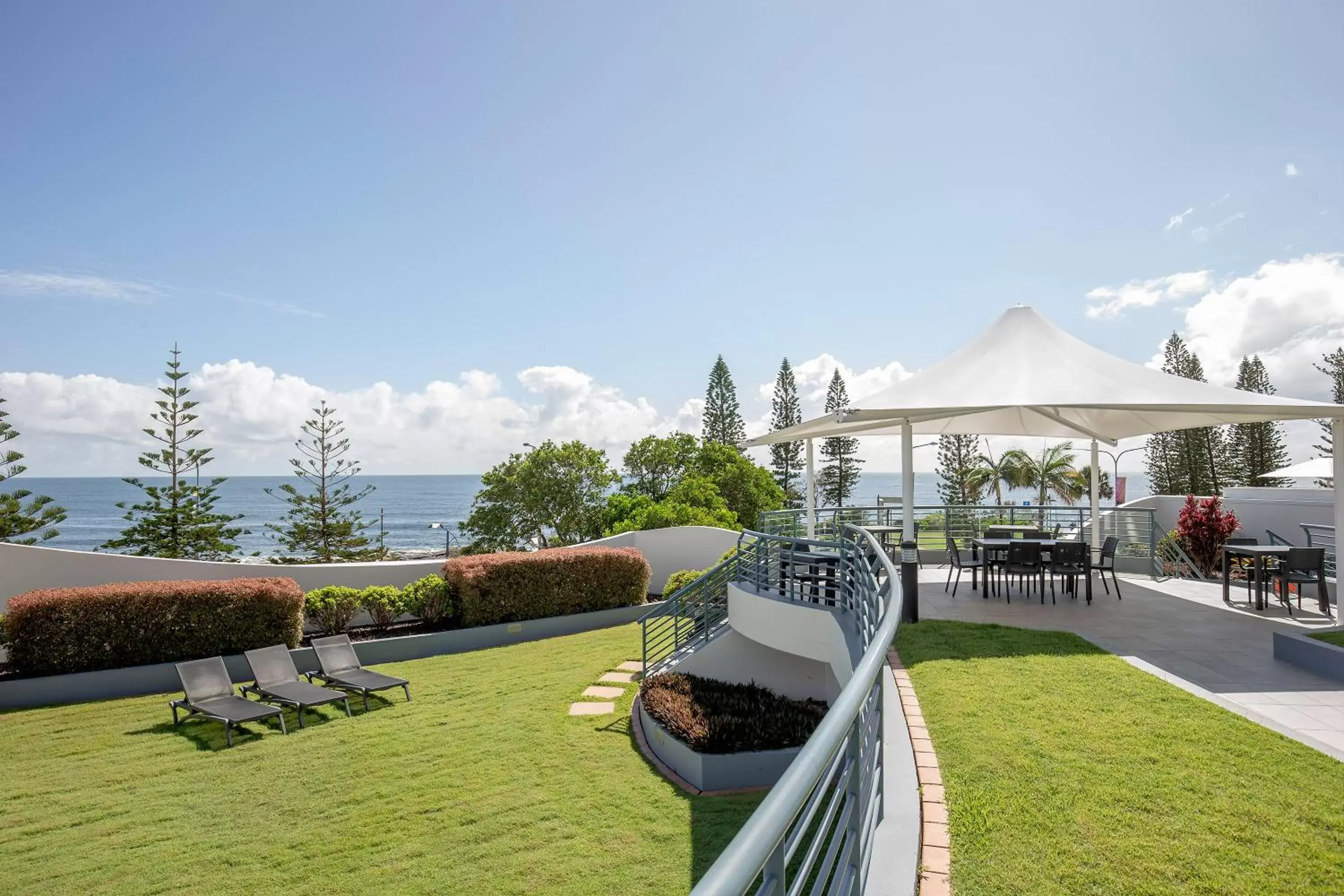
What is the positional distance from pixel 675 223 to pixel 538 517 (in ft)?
49.1

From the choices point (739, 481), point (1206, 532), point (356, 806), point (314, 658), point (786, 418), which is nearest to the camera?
point (356, 806)

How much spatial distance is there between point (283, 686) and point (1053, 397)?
10.3 meters

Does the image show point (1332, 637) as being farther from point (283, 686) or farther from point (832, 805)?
point (283, 686)

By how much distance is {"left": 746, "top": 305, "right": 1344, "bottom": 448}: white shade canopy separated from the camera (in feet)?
25.9

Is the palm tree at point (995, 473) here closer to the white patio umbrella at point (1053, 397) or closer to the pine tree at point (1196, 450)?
the pine tree at point (1196, 450)

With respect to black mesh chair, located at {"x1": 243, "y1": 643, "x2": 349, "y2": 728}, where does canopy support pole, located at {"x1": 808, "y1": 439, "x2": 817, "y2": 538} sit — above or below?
above

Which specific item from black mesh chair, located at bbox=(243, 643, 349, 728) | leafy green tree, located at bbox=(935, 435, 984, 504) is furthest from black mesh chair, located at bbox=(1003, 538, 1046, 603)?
leafy green tree, located at bbox=(935, 435, 984, 504)

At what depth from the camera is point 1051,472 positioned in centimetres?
3469

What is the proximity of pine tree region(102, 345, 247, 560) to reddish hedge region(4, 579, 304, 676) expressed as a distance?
10.4 metres

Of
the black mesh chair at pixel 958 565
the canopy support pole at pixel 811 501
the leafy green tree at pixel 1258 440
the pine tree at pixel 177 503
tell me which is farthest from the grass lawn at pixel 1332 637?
the leafy green tree at pixel 1258 440

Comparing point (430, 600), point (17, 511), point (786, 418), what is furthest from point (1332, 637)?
point (786, 418)

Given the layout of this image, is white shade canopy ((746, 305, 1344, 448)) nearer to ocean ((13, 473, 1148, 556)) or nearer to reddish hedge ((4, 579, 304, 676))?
→ reddish hedge ((4, 579, 304, 676))

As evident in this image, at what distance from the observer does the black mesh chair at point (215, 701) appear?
319 inches

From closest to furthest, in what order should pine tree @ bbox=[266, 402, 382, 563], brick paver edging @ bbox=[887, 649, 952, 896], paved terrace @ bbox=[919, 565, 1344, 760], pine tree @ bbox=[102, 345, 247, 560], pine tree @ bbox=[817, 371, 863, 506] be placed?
brick paver edging @ bbox=[887, 649, 952, 896] < paved terrace @ bbox=[919, 565, 1344, 760] < pine tree @ bbox=[102, 345, 247, 560] < pine tree @ bbox=[266, 402, 382, 563] < pine tree @ bbox=[817, 371, 863, 506]
